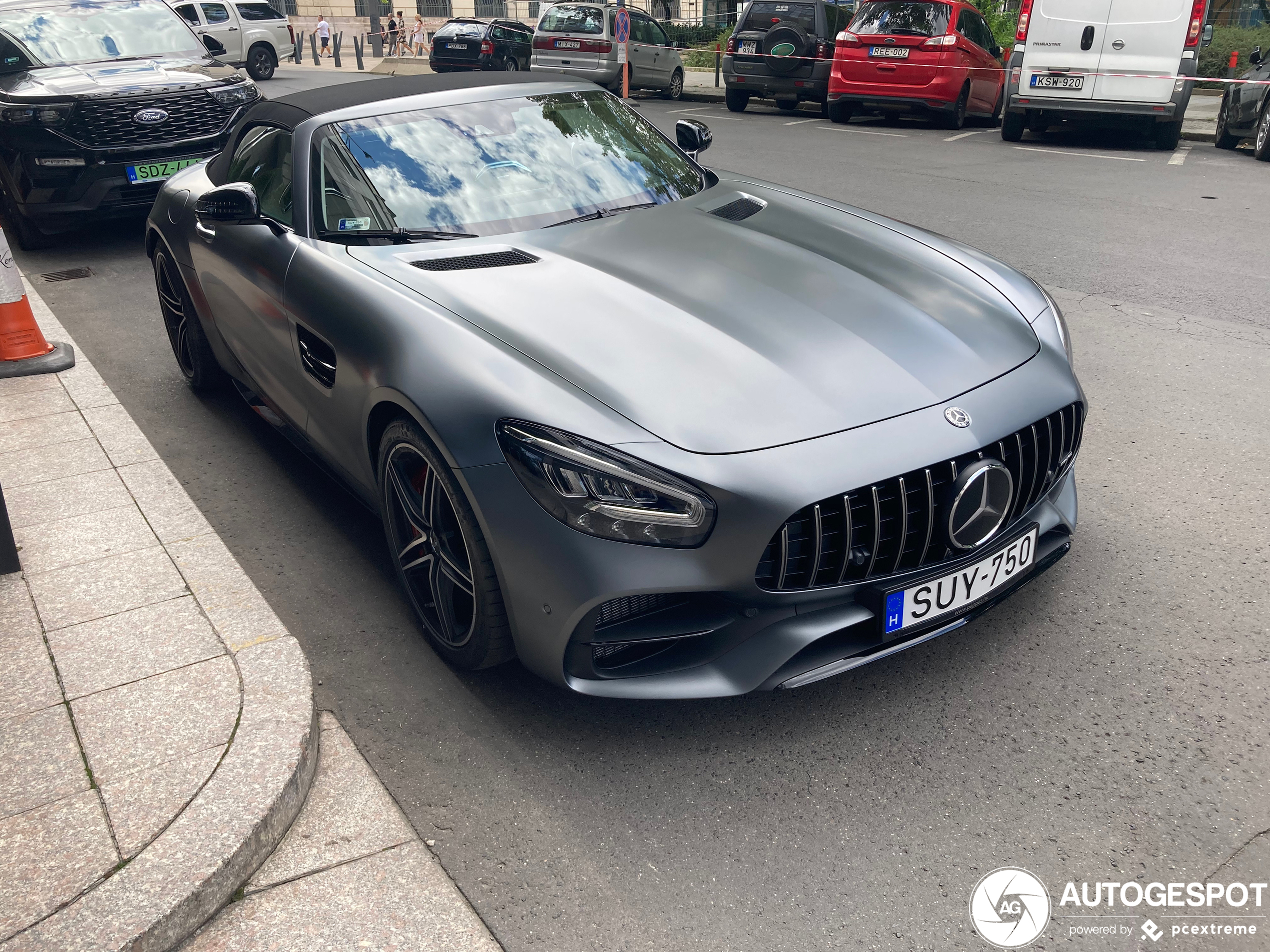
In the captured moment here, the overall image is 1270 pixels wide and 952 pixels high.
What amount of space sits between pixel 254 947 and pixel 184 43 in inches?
358

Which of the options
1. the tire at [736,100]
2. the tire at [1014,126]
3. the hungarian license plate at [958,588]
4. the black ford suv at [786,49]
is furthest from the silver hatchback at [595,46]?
the hungarian license plate at [958,588]

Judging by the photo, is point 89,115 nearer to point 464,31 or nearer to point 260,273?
point 260,273

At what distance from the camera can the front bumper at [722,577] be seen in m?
2.43

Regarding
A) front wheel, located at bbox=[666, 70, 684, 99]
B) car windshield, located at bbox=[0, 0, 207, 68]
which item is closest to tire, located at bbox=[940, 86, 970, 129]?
front wheel, located at bbox=[666, 70, 684, 99]

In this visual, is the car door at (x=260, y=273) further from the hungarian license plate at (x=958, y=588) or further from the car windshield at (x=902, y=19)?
the car windshield at (x=902, y=19)

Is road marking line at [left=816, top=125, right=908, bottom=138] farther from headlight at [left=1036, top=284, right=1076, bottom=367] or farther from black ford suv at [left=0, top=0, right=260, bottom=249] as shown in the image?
headlight at [left=1036, top=284, right=1076, bottom=367]

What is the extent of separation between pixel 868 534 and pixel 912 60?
13.9 m

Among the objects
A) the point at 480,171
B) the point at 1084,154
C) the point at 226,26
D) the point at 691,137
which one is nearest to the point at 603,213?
the point at 480,171

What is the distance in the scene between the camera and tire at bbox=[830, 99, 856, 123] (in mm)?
15508

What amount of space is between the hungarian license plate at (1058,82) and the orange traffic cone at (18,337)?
11539 millimetres

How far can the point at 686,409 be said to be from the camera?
255cm

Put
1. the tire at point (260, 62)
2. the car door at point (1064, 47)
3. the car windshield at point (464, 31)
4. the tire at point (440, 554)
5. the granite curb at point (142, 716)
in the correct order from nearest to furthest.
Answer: the granite curb at point (142, 716)
the tire at point (440, 554)
the car door at point (1064, 47)
the car windshield at point (464, 31)
the tire at point (260, 62)

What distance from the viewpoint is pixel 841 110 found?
16.0 m

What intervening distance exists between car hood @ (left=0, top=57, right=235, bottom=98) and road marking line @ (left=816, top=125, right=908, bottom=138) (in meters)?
8.92
